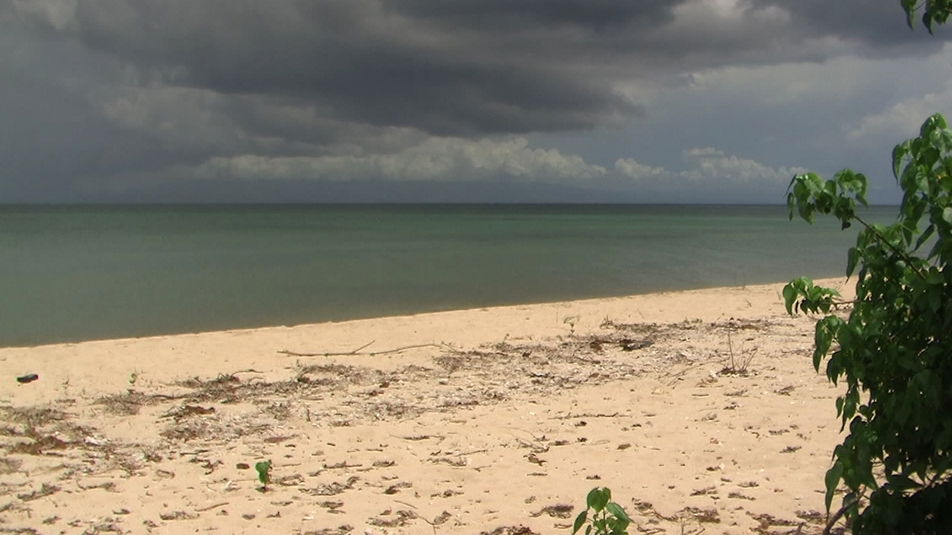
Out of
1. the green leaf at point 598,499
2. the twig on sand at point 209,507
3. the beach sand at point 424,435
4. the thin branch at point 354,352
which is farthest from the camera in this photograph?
the thin branch at point 354,352

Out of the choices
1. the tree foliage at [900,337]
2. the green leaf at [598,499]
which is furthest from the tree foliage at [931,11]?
the green leaf at [598,499]

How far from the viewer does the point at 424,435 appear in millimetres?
6484

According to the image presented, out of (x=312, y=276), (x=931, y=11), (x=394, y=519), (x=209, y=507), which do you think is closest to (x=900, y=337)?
(x=931, y=11)

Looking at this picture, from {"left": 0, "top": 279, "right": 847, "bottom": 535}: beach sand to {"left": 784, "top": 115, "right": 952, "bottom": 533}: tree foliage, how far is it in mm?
2145

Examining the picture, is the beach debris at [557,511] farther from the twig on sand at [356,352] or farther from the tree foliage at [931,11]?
the twig on sand at [356,352]

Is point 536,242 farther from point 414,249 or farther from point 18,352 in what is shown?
point 18,352

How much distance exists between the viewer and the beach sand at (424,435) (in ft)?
16.0

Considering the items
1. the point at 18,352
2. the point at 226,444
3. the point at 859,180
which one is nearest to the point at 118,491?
the point at 226,444

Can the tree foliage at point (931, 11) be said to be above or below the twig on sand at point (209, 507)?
above

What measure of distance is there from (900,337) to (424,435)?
451 centimetres

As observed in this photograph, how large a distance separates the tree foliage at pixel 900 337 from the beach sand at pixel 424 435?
2.15 metres

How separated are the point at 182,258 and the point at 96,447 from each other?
27853 mm

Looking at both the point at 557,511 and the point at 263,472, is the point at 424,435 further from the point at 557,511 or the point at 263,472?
the point at 557,511

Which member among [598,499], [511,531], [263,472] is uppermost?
[598,499]
